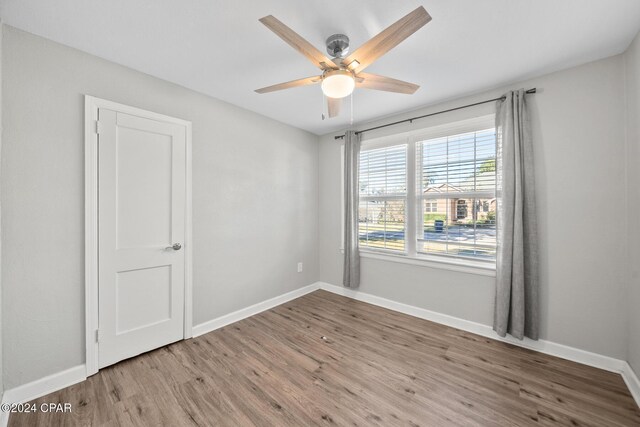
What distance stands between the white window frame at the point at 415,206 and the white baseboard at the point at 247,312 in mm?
1119

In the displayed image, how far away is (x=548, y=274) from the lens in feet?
7.48

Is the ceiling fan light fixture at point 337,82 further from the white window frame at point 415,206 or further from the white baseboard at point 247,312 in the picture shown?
the white baseboard at point 247,312

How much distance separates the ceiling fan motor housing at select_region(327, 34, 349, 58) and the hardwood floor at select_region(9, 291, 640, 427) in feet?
8.11

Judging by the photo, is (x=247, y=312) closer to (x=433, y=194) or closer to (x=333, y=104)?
(x=333, y=104)

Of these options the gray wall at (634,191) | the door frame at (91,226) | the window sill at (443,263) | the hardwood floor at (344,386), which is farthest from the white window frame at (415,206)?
the door frame at (91,226)

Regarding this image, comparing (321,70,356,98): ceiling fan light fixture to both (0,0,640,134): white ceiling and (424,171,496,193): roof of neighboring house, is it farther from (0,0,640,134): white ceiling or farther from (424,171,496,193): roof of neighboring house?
(424,171,496,193): roof of neighboring house

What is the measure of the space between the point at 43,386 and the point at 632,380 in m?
4.22

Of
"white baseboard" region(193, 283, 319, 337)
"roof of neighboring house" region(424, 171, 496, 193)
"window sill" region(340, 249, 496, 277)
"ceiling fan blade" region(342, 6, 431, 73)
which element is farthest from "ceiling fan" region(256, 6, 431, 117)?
"white baseboard" region(193, 283, 319, 337)

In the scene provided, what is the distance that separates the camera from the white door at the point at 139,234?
205 cm

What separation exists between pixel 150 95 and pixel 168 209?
3.44ft

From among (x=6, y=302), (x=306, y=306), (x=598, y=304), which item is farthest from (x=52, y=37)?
(x=598, y=304)

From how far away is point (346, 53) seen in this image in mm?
1915

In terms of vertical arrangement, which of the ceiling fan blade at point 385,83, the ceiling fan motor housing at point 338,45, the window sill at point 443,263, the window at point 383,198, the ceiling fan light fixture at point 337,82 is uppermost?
the ceiling fan motor housing at point 338,45

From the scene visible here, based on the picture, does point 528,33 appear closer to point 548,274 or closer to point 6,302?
point 548,274
